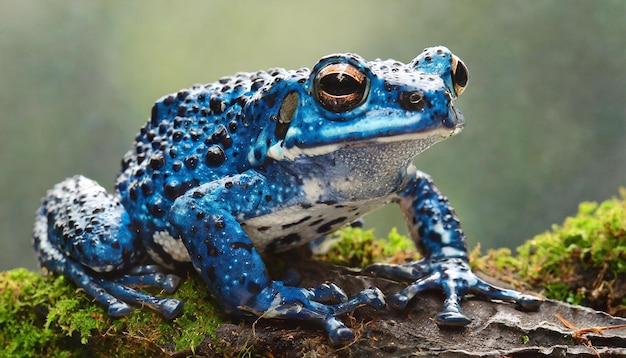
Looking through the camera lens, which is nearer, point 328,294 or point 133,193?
point 328,294

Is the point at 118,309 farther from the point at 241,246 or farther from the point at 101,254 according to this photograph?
the point at 241,246

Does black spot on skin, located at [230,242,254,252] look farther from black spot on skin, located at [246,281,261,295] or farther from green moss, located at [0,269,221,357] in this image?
green moss, located at [0,269,221,357]

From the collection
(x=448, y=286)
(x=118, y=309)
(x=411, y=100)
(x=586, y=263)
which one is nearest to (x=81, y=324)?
(x=118, y=309)

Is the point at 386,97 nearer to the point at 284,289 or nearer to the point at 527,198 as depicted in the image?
the point at 284,289

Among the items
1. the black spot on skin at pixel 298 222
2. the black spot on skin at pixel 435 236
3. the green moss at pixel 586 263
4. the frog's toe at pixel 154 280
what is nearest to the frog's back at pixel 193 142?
the frog's toe at pixel 154 280

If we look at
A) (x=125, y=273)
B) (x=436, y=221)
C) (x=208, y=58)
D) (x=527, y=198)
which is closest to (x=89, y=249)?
(x=125, y=273)

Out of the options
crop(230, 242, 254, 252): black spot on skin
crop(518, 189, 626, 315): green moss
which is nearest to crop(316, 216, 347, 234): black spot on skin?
crop(230, 242, 254, 252): black spot on skin
